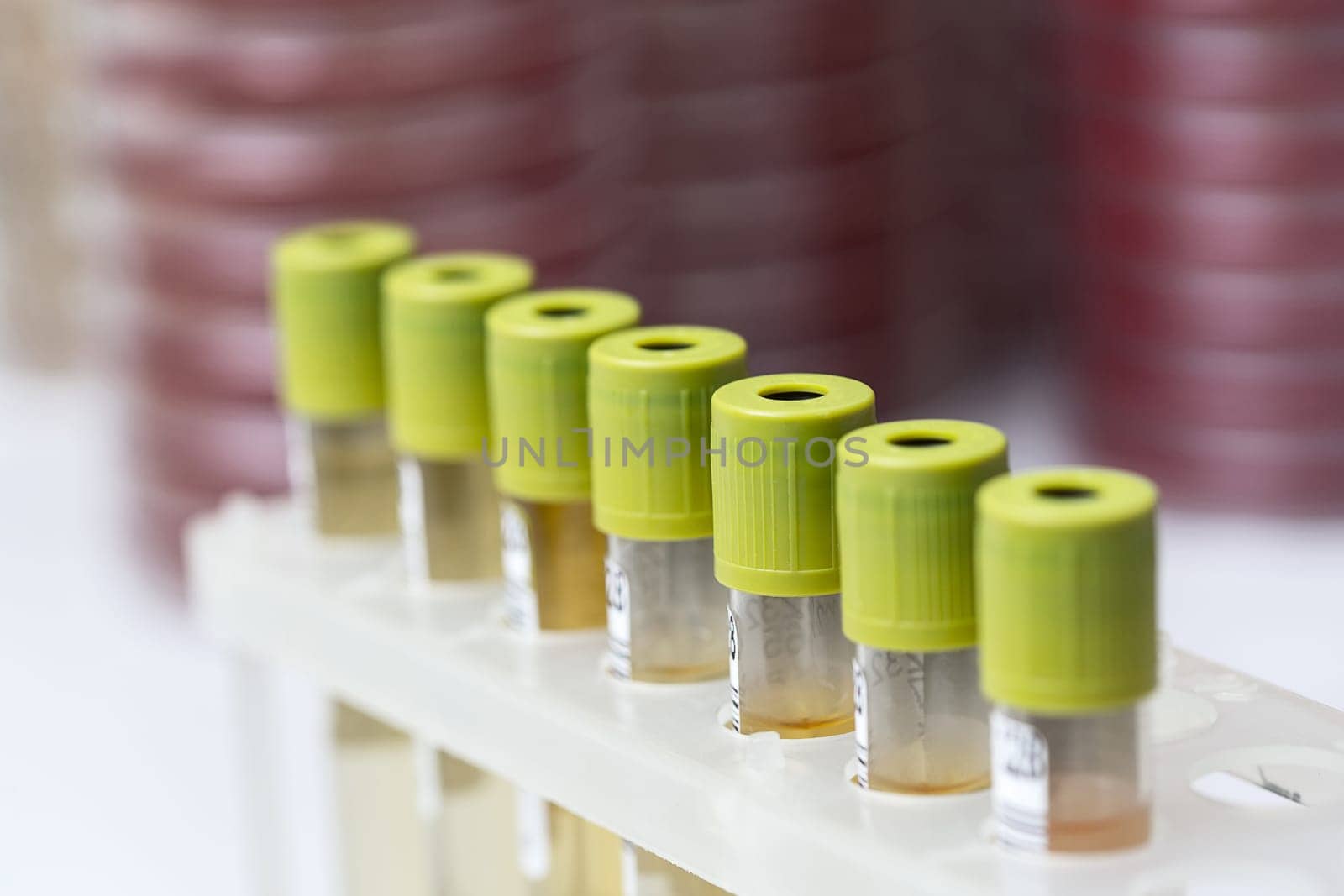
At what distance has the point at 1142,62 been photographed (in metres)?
0.99

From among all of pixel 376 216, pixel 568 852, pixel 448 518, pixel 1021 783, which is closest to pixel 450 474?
pixel 448 518

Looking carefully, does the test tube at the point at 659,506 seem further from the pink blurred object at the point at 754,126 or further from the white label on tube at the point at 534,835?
the pink blurred object at the point at 754,126

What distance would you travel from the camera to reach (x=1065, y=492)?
415 mm

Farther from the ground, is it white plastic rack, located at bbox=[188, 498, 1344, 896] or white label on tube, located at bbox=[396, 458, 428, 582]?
white label on tube, located at bbox=[396, 458, 428, 582]

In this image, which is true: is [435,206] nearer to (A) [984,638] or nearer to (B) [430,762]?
(B) [430,762]

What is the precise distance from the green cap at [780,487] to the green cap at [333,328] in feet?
0.59

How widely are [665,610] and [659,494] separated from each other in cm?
4

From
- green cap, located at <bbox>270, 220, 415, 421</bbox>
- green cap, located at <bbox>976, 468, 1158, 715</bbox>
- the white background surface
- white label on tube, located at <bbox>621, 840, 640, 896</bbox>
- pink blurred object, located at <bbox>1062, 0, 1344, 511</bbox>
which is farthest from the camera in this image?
pink blurred object, located at <bbox>1062, 0, 1344, 511</bbox>

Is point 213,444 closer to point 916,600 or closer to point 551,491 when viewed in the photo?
point 551,491

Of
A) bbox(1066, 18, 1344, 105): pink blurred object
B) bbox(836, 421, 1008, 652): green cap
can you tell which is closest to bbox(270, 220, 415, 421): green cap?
bbox(836, 421, 1008, 652): green cap

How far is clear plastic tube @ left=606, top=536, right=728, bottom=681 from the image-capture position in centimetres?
51

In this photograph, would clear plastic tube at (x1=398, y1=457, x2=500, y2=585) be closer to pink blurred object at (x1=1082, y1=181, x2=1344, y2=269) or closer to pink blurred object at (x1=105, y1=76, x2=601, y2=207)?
pink blurred object at (x1=105, y1=76, x2=601, y2=207)

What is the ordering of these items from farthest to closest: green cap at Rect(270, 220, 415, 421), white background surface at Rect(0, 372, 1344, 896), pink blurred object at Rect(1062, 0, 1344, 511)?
pink blurred object at Rect(1062, 0, 1344, 511), white background surface at Rect(0, 372, 1344, 896), green cap at Rect(270, 220, 415, 421)

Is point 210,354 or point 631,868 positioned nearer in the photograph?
point 631,868
